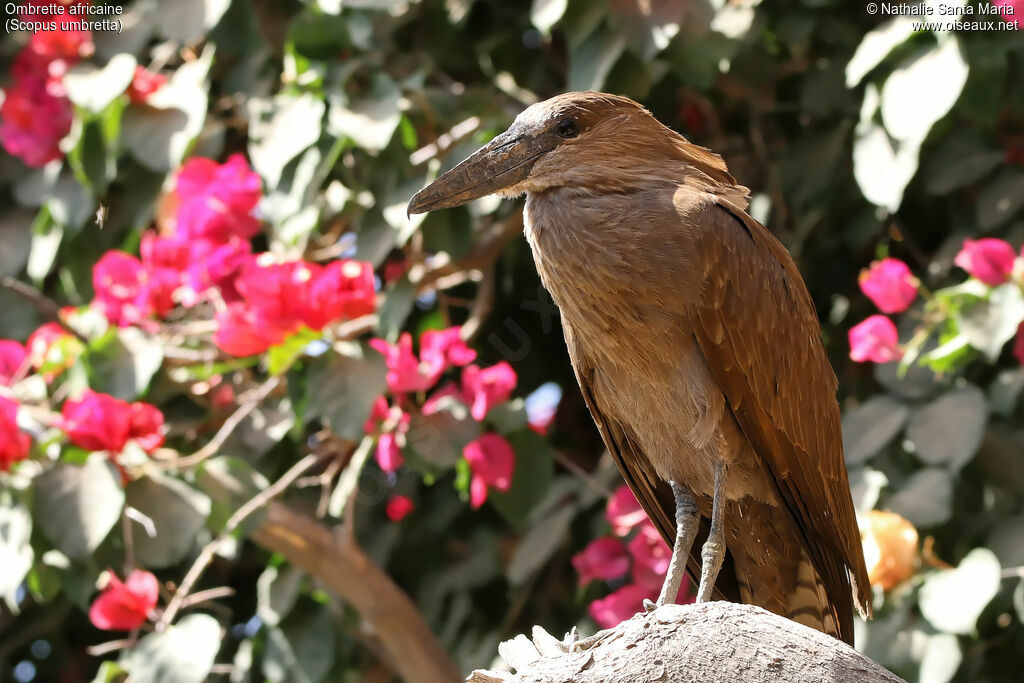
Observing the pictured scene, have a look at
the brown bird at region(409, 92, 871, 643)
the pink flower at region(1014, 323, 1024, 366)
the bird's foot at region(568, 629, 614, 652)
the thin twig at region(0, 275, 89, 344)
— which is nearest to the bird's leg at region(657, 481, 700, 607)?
the brown bird at region(409, 92, 871, 643)

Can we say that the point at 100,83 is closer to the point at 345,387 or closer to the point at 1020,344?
the point at 345,387

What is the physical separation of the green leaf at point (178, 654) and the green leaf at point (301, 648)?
0.46 metres

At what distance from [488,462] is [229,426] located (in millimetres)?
704

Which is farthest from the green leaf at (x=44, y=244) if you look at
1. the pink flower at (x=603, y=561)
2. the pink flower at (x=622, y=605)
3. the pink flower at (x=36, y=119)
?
the pink flower at (x=622, y=605)

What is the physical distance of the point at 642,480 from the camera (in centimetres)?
272

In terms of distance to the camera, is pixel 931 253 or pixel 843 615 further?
pixel 931 253

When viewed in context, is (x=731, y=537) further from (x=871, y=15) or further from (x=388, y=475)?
(x=871, y=15)

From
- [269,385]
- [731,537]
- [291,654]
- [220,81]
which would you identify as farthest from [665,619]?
[220,81]

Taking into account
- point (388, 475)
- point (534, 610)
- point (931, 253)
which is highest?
point (931, 253)

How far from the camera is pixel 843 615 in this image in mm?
2619

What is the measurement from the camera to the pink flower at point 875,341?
301 cm

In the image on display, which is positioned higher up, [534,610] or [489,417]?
[489,417]

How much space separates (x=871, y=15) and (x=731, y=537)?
5.48 feet

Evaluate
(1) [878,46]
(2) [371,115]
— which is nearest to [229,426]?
(2) [371,115]
